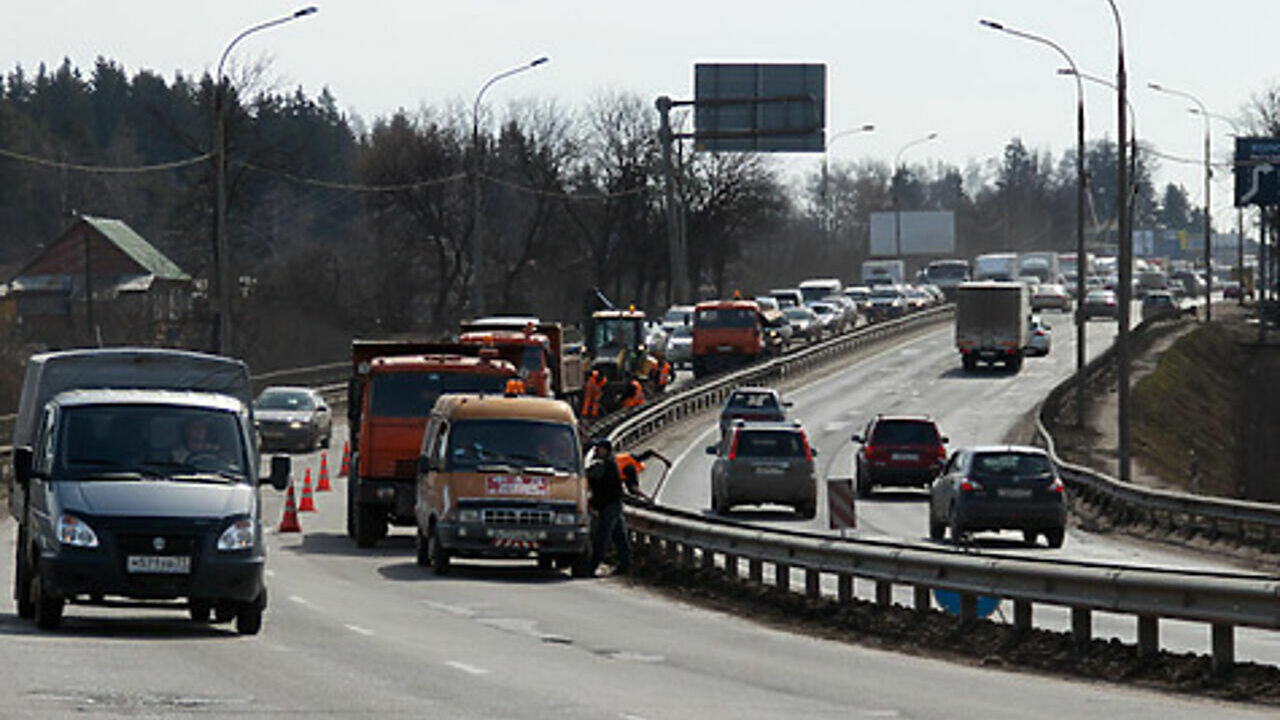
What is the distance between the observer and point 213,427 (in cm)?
2047

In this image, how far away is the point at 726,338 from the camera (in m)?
77.8

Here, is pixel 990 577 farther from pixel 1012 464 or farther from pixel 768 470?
pixel 768 470

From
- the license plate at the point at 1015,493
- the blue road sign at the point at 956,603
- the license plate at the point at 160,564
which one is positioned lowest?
the license plate at the point at 1015,493

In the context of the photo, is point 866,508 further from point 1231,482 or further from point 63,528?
point 1231,482

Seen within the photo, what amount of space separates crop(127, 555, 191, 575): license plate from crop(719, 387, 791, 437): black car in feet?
124

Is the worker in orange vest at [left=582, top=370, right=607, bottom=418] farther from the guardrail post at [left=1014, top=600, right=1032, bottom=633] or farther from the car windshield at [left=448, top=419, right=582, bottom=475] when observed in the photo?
the guardrail post at [left=1014, top=600, right=1032, bottom=633]

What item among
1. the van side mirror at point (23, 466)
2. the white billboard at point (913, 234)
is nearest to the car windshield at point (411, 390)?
the van side mirror at point (23, 466)

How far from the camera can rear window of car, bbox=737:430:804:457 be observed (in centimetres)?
4159

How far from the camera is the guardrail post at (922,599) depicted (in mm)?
22062

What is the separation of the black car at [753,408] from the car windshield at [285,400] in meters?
10.2

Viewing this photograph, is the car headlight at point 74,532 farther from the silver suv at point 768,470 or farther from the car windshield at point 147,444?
the silver suv at point 768,470

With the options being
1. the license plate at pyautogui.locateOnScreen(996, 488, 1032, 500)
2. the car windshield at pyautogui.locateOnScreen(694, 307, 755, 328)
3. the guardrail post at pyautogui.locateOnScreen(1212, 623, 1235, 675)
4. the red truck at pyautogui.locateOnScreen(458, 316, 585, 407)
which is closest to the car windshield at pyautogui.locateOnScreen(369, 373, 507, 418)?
the red truck at pyautogui.locateOnScreen(458, 316, 585, 407)

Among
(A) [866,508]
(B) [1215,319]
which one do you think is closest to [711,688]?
(A) [866,508]

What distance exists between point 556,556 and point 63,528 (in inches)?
400
